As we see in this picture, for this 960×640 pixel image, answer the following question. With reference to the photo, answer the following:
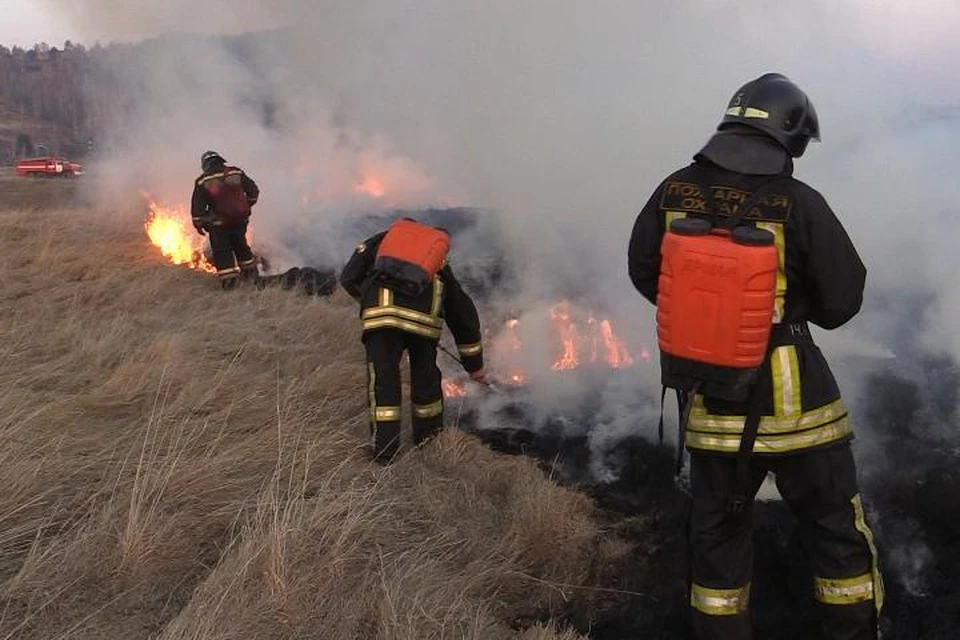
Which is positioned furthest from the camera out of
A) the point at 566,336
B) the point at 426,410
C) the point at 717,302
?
the point at 566,336

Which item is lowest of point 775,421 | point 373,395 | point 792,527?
point 792,527

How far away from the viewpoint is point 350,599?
248 cm

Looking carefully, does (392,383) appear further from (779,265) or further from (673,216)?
(779,265)

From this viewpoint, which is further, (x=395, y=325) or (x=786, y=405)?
(x=395, y=325)

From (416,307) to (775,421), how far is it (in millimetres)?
2099

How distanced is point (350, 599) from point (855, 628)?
5.31ft

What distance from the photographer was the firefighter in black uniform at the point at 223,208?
318 inches

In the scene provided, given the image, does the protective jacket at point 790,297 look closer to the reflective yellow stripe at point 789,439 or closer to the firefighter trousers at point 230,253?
the reflective yellow stripe at point 789,439

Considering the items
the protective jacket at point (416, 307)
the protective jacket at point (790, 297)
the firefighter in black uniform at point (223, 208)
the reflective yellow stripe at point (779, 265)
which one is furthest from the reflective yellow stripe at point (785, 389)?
the firefighter in black uniform at point (223, 208)

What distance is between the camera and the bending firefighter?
375cm

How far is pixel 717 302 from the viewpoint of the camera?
2059 millimetres

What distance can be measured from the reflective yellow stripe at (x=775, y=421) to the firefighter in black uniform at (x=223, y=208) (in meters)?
6.84

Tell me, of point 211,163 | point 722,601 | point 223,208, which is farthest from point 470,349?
point 211,163

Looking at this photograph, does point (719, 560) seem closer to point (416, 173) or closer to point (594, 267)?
point (594, 267)
